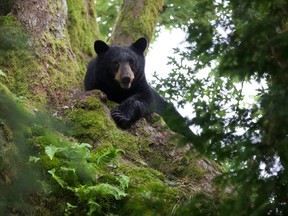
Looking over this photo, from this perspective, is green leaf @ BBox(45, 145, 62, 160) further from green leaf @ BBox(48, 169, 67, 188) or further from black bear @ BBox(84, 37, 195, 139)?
black bear @ BBox(84, 37, 195, 139)

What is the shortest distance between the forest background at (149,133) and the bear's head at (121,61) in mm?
484

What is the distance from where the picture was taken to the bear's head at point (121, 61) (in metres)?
9.30

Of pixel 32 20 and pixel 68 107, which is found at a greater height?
pixel 32 20

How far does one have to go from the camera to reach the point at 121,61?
30.8 feet

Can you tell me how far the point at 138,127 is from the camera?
24.9 ft

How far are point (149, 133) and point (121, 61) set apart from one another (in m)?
2.30

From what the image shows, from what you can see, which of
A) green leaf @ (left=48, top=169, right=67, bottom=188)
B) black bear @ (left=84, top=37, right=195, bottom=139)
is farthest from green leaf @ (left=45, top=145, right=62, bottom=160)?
black bear @ (left=84, top=37, right=195, bottom=139)

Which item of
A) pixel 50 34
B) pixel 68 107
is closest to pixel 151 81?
pixel 50 34

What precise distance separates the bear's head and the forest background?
48 cm

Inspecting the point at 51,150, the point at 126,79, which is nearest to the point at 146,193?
the point at 51,150

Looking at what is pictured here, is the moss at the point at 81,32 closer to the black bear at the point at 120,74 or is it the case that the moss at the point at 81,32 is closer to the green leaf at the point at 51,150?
the black bear at the point at 120,74

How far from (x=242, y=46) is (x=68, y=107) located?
13.6ft

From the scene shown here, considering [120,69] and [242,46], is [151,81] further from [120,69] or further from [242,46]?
[242,46]

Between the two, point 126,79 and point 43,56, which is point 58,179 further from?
point 126,79
